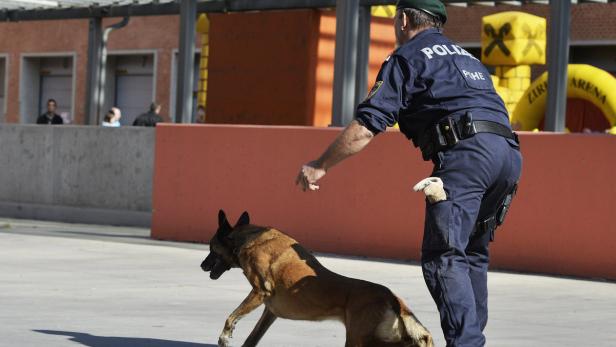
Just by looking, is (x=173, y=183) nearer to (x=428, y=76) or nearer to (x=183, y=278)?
(x=183, y=278)

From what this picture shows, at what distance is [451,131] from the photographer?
581 centimetres

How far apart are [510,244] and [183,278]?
136 inches

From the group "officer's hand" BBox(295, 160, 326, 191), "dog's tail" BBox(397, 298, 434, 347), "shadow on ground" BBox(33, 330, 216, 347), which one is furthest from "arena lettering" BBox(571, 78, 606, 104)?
"officer's hand" BBox(295, 160, 326, 191)

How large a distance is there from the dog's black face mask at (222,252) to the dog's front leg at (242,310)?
0.87ft

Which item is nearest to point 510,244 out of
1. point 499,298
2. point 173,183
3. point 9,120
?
point 499,298

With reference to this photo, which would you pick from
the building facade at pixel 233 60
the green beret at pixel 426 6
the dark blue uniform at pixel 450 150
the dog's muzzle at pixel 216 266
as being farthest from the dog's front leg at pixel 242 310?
the building facade at pixel 233 60

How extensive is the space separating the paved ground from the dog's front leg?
46 cm

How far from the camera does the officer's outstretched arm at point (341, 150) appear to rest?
5.70 meters

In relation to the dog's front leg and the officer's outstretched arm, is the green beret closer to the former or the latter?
the officer's outstretched arm

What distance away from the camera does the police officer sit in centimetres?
572

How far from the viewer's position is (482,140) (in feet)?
19.1

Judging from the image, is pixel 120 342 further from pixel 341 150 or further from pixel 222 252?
pixel 341 150

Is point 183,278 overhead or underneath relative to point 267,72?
underneath

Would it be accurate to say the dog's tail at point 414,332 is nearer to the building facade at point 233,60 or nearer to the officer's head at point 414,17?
the officer's head at point 414,17
